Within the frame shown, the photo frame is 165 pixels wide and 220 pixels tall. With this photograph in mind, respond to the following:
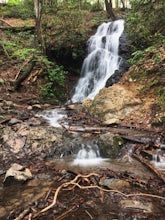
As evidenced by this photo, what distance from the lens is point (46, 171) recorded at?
5121 mm

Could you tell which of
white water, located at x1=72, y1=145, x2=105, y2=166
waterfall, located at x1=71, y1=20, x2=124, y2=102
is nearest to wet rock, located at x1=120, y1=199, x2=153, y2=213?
white water, located at x1=72, y1=145, x2=105, y2=166

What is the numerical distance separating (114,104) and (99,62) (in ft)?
19.3

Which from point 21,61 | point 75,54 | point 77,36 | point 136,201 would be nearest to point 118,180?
point 136,201

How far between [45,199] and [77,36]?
13.4 metres

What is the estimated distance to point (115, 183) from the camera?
432 cm

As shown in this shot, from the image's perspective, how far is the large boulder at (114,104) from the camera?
28.2 ft

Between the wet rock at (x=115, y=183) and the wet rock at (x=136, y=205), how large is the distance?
19.3 inches

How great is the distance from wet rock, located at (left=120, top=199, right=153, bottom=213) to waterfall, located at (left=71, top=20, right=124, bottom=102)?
30.1 ft

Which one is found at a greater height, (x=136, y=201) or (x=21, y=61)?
(x=21, y=61)

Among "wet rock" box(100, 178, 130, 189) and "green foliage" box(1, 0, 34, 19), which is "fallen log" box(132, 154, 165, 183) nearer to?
"wet rock" box(100, 178, 130, 189)

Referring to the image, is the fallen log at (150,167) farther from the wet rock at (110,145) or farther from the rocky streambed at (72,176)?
the wet rock at (110,145)

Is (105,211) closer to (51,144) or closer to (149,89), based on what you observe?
(51,144)

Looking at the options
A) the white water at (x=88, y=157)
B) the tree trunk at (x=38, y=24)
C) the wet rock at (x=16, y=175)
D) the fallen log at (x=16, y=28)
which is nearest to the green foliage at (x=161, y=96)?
the white water at (x=88, y=157)

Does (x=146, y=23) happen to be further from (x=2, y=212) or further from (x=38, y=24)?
(x=2, y=212)
